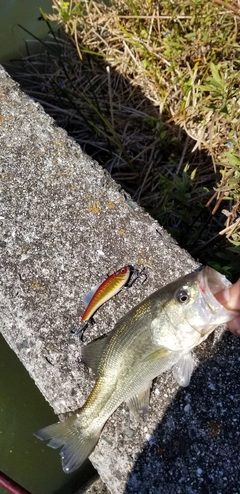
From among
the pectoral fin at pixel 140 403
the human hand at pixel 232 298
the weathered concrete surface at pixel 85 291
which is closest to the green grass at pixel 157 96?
the weathered concrete surface at pixel 85 291

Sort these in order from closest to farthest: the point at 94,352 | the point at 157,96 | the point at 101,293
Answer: the point at 94,352
the point at 101,293
the point at 157,96

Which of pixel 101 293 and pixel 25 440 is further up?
pixel 101 293

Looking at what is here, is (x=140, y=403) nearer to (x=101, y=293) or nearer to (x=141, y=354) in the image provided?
(x=141, y=354)

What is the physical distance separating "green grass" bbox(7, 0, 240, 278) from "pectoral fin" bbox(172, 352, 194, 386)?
1.11 meters

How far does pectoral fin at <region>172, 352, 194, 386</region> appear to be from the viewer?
2.45 m

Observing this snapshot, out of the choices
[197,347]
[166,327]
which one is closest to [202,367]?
[197,347]

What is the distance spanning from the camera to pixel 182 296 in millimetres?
2350

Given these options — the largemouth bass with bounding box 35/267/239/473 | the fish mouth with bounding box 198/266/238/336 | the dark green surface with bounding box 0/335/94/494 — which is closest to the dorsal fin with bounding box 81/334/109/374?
the largemouth bass with bounding box 35/267/239/473

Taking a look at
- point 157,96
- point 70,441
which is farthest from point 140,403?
point 157,96

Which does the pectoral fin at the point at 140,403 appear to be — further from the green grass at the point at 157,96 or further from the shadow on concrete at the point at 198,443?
the green grass at the point at 157,96

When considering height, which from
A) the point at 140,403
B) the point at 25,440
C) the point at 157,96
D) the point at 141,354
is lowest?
the point at 25,440

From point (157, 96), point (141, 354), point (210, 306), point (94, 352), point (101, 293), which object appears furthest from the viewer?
point (157, 96)

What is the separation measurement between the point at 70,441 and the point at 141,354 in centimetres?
56

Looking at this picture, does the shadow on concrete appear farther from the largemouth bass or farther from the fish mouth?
the fish mouth
